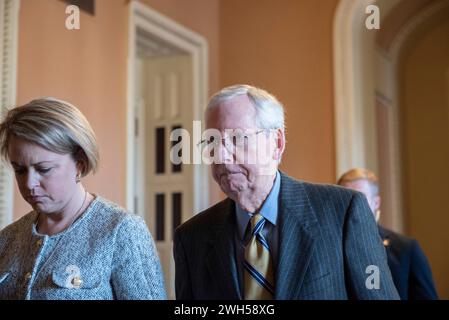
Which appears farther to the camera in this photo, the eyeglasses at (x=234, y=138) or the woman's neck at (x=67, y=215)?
the woman's neck at (x=67, y=215)

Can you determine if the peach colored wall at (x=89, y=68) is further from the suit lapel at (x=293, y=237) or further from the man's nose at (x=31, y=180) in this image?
the suit lapel at (x=293, y=237)

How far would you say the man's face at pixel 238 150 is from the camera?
1.64 m

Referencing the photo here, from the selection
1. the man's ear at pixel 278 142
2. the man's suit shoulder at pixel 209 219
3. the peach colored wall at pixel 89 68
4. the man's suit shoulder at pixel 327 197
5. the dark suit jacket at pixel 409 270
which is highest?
the peach colored wall at pixel 89 68

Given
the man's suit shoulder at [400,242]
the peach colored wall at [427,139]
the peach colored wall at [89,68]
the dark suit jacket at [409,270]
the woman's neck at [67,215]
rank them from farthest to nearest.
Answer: the peach colored wall at [427,139] → the peach colored wall at [89,68] → the man's suit shoulder at [400,242] → the dark suit jacket at [409,270] → the woman's neck at [67,215]

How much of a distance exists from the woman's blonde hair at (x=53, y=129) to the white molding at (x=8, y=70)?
1.80 m

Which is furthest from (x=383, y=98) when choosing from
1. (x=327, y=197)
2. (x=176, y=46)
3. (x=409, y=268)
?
(x=327, y=197)

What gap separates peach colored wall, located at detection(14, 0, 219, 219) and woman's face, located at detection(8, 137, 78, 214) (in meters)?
1.95

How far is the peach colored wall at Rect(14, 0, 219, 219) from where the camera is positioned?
3904mm

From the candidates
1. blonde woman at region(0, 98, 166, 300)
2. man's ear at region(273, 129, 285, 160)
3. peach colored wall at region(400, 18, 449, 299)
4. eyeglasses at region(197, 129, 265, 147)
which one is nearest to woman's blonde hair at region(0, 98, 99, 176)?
blonde woman at region(0, 98, 166, 300)

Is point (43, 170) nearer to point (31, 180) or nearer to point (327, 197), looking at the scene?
point (31, 180)

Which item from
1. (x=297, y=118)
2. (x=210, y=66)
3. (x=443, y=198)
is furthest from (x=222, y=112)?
(x=443, y=198)

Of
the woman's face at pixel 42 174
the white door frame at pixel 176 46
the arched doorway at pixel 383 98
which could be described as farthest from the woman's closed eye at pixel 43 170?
the arched doorway at pixel 383 98

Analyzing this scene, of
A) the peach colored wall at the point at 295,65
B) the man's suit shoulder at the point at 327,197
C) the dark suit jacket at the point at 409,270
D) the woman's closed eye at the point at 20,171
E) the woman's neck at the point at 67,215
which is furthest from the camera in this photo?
the peach colored wall at the point at 295,65

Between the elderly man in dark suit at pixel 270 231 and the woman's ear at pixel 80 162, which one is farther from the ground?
the woman's ear at pixel 80 162
